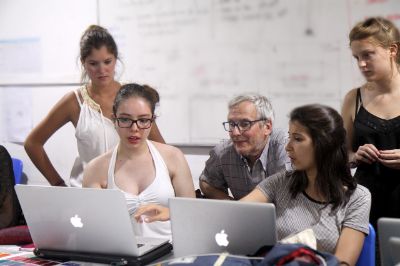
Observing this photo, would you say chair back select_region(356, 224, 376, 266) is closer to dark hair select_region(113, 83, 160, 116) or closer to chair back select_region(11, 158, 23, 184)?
dark hair select_region(113, 83, 160, 116)

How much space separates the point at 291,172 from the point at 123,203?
0.67 meters

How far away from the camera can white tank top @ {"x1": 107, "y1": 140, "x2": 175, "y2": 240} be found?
2.12m

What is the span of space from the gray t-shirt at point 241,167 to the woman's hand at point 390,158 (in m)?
0.44

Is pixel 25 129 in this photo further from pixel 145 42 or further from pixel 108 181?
Answer: pixel 108 181

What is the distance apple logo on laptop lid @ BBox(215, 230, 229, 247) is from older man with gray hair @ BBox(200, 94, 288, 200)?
0.83m

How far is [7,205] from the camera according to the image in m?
3.07

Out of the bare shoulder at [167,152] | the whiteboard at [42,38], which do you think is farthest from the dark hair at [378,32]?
the whiteboard at [42,38]

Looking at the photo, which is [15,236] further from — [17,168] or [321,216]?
[321,216]

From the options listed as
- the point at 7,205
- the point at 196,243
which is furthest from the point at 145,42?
the point at 196,243

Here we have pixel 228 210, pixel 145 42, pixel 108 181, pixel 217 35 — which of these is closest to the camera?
pixel 228 210

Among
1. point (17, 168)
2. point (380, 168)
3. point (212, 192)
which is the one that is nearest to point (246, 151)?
point (212, 192)

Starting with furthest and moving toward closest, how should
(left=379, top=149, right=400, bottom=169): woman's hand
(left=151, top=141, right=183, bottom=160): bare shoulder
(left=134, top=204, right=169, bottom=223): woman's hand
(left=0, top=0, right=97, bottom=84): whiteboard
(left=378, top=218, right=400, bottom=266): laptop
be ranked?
(left=0, top=0, right=97, bottom=84): whiteboard < (left=151, top=141, right=183, bottom=160): bare shoulder < (left=379, top=149, right=400, bottom=169): woman's hand < (left=134, top=204, right=169, bottom=223): woman's hand < (left=378, top=218, right=400, bottom=266): laptop

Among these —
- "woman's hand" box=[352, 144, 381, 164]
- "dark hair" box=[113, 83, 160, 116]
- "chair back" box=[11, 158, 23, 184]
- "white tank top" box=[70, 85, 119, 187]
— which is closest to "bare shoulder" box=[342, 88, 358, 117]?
"woman's hand" box=[352, 144, 381, 164]

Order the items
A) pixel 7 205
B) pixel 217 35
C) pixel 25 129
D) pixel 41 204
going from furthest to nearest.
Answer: pixel 25 129 < pixel 217 35 < pixel 7 205 < pixel 41 204
